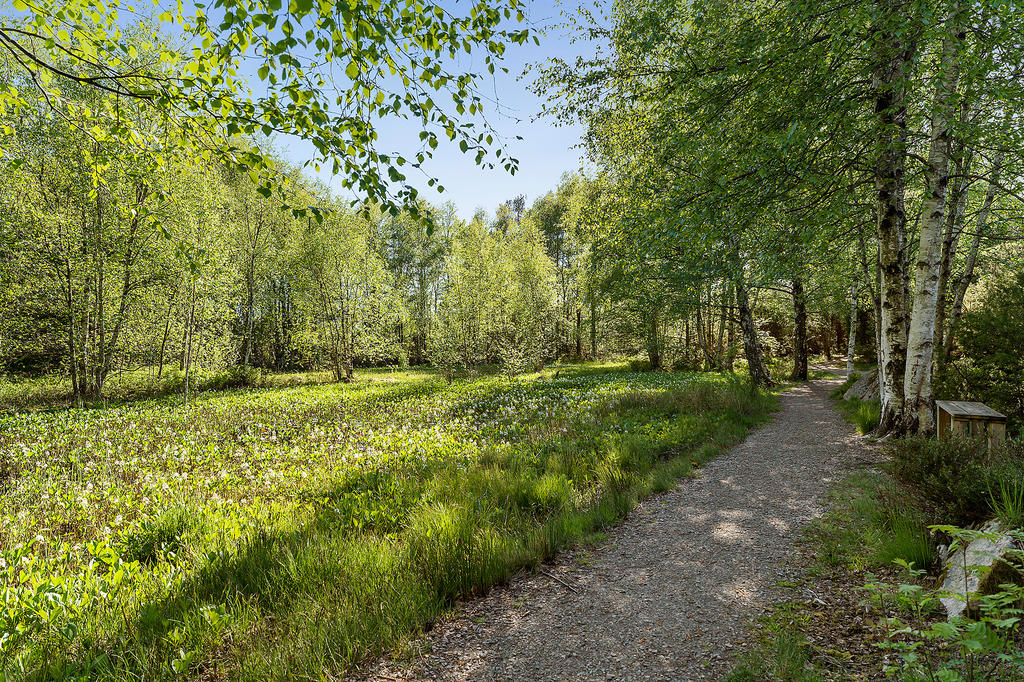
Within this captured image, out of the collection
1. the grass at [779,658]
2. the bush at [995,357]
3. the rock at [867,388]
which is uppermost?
the bush at [995,357]

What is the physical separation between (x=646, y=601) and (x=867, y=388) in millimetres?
12943

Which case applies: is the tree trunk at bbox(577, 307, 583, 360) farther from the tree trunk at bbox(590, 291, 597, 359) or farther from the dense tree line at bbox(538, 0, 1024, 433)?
the dense tree line at bbox(538, 0, 1024, 433)

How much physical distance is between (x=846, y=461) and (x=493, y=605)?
6746 millimetres

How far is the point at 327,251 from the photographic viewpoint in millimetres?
26312

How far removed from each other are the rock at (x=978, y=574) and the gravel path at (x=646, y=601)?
3.66 ft

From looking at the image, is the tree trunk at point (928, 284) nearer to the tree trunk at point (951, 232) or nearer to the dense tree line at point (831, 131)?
the dense tree line at point (831, 131)

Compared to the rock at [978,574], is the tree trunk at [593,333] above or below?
above

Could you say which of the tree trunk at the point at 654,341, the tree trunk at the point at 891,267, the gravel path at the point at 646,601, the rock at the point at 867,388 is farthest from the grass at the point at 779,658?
the tree trunk at the point at 654,341

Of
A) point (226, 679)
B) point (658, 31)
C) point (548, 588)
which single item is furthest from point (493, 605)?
point (658, 31)

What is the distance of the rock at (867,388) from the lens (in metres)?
11.9

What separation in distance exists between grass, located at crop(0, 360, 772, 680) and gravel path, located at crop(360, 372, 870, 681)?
285mm

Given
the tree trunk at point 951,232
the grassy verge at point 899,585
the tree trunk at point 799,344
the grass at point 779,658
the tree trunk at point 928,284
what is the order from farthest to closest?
1. the tree trunk at point 799,344
2. the tree trunk at point 951,232
3. the tree trunk at point 928,284
4. the grass at point 779,658
5. the grassy verge at point 899,585

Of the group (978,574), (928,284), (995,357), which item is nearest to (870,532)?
(978,574)

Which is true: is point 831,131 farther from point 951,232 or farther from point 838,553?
point 838,553
